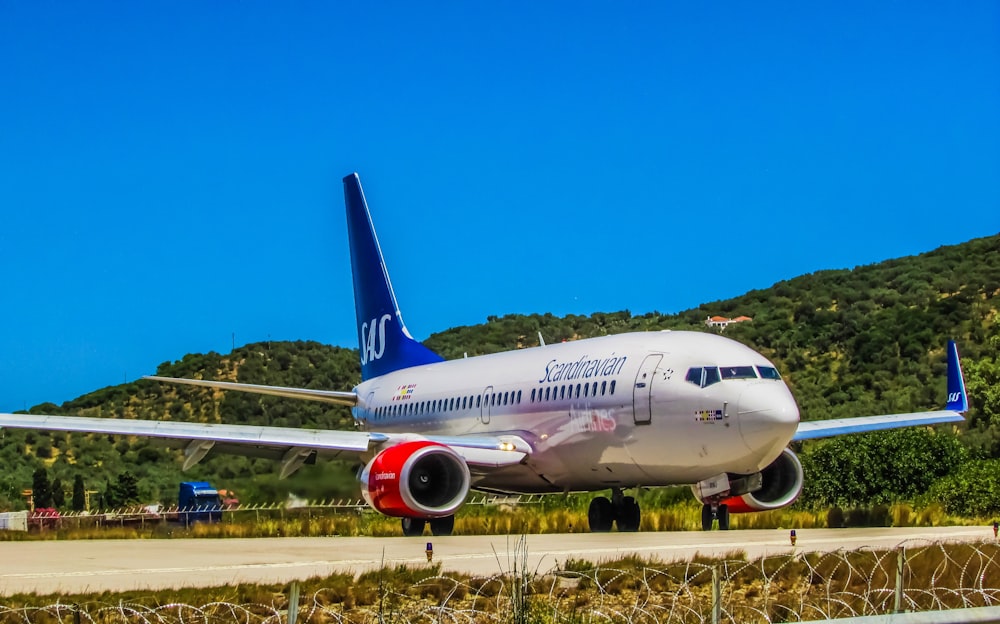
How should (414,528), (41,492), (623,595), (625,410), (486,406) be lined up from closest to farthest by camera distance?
(623,595) → (625,410) → (414,528) → (486,406) → (41,492)

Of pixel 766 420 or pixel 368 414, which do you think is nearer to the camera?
pixel 766 420

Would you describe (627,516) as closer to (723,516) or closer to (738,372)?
(723,516)

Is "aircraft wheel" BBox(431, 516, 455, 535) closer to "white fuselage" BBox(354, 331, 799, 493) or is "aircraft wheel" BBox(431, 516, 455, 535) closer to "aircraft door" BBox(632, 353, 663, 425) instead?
"white fuselage" BBox(354, 331, 799, 493)

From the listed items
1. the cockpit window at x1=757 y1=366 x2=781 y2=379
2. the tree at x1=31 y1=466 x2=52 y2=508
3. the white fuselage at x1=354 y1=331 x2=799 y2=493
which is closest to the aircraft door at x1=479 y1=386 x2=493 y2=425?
the white fuselage at x1=354 y1=331 x2=799 y2=493

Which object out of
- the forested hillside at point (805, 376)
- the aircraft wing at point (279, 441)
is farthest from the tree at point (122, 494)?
the aircraft wing at point (279, 441)

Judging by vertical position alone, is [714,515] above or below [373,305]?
below

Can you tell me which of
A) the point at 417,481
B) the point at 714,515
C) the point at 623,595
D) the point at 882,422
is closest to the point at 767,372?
the point at 714,515

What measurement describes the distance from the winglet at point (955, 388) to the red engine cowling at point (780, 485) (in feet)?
19.7

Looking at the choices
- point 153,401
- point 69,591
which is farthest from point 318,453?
point 153,401

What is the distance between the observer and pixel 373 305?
3253cm

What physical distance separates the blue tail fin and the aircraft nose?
12.7 meters

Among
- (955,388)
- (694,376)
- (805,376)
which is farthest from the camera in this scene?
(805,376)

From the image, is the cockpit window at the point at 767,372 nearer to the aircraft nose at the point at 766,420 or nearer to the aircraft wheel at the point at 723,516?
the aircraft nose at the point at 766,420

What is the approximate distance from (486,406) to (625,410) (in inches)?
192
